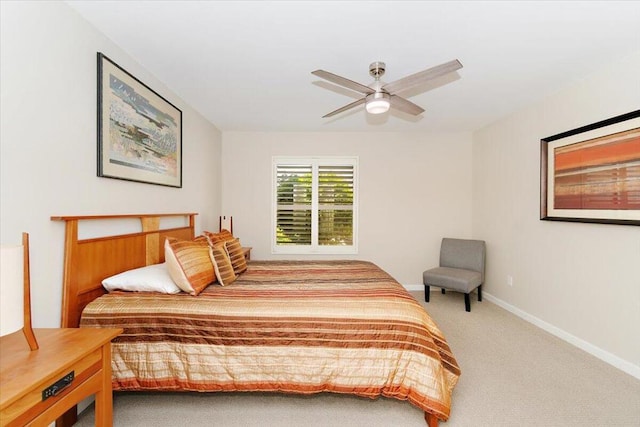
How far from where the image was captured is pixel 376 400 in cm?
197

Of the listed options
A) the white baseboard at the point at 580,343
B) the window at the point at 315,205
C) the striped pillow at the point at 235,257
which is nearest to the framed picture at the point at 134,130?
the striped pillow at the point at 235,257

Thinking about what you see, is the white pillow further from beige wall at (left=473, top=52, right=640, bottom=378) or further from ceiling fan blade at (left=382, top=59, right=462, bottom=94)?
beige wall at (left=473, top=52, right=640, bottom=378)

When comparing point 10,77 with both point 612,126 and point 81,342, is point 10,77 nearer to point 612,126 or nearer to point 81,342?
point 81,342

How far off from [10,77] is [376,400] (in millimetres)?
2780

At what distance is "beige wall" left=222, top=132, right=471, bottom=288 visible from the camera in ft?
15.0

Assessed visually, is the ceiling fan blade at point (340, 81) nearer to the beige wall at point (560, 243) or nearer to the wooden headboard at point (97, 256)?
the wooden headboard at point (97, 256)

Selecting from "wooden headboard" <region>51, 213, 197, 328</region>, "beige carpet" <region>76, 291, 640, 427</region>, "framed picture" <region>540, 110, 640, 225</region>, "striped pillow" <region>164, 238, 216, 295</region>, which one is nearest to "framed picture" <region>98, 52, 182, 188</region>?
"wooden headboard" <region>51, 213, 197, 328</region>

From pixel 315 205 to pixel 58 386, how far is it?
3725mm

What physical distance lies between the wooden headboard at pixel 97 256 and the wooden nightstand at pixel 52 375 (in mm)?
483

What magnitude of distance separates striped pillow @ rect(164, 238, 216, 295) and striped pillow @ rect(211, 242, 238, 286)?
4 centimetres

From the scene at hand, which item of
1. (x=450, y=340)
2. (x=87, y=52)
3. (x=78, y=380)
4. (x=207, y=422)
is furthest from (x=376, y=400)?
(x=87, y=52)

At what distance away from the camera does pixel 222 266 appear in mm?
2398

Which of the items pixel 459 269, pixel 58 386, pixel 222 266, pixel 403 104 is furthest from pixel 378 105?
pixel 459 269

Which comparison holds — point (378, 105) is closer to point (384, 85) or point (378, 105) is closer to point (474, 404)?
point (384, 85)
